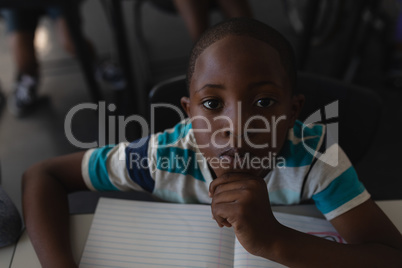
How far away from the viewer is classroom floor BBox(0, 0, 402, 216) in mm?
1792

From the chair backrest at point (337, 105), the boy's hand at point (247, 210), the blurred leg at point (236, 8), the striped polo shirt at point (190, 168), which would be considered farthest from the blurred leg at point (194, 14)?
the boy's hand at point (247, 210)

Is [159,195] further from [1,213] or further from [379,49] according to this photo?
[379,49]

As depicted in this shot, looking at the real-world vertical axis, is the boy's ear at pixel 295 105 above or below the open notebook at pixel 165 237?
above

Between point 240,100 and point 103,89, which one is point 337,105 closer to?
point 240,100

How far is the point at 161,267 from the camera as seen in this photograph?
692 millimetres

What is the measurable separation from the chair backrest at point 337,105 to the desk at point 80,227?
0.23m

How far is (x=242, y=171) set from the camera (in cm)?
68

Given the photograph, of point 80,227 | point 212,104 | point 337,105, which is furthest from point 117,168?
point 337,105

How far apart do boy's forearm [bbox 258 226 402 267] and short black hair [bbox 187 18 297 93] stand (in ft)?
0.93

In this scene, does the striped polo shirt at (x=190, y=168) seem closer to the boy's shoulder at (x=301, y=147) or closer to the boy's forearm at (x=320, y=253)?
the boy's shoulder at (x=301, y=147)

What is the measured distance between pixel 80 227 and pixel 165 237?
0.18m

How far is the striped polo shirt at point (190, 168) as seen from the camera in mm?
774

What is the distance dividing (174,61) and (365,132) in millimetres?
1544

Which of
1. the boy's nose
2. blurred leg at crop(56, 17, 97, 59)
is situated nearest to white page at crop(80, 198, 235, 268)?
the boy's nose
